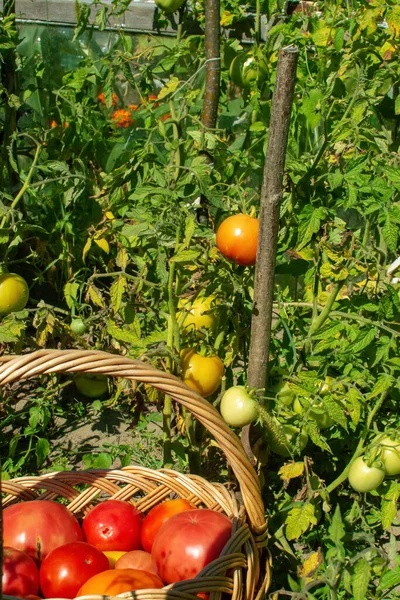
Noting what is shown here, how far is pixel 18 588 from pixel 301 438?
786 millimetres

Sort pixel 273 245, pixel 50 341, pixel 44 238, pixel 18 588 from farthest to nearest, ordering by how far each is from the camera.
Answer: pixel 44 238 < pixel 50 341 < pixel 273 245 < pixel 18 588

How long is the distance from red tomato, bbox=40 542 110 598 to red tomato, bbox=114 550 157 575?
2.6 inches

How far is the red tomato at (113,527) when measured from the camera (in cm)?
176

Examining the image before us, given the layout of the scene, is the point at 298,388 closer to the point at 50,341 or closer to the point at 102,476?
the point at 102,476

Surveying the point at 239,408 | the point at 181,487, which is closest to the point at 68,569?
the point at 181,487

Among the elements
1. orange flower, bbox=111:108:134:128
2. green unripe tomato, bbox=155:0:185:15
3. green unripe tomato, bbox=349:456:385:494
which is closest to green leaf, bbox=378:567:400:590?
green unripe tomato, bbox=349:456:385:494

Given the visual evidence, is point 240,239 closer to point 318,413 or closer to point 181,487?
point 318,413

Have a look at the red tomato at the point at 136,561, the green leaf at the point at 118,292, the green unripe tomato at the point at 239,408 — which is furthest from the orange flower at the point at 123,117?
the red tomato at the point at 136,561

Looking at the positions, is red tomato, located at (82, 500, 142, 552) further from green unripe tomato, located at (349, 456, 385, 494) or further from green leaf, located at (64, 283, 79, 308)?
green leaf, located at (64, 283, 79, 308)

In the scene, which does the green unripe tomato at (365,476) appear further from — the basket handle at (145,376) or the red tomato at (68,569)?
the red tomato at (68,569)

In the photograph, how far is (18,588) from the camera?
5.03 feet

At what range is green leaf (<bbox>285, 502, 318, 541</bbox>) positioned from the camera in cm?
189

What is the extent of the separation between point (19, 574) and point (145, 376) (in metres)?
0.48

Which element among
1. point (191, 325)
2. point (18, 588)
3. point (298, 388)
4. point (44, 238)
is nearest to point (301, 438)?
point (298, 388)
